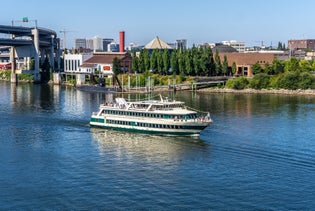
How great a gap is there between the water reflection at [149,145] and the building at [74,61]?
8443 cm

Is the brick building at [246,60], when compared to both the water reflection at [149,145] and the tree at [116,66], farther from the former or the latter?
the water reflection at [149,145]

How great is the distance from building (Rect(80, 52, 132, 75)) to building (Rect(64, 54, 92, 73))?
220 centimetres

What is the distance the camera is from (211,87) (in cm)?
10181

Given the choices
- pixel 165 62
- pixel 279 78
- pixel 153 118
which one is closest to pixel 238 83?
pixel 279 78

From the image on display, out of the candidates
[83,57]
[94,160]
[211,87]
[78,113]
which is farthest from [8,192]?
[83,57]

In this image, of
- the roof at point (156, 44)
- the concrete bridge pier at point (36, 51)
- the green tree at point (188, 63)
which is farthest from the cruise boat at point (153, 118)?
the roof at point (156, 44)

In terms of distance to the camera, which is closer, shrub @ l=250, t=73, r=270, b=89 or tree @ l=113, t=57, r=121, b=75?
shrub @ l=250, t=73, r=270, b=89

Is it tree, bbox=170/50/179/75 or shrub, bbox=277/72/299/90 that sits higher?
tree, bbox=170/50/179/75

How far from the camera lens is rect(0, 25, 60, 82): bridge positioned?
11836cm

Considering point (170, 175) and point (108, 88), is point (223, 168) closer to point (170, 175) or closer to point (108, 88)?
point (170, 175)

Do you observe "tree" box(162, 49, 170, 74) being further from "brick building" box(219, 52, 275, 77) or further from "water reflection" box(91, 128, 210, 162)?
"water reflection" box(91, 128, 210, 162)

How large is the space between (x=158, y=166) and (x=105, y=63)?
291 feet

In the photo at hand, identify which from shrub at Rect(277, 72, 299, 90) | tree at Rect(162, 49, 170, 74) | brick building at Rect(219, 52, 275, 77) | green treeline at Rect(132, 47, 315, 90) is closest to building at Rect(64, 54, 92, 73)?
green treeline at Rect(132, 47, 315, 90)

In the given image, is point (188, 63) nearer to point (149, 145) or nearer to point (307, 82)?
point (307, 82)
